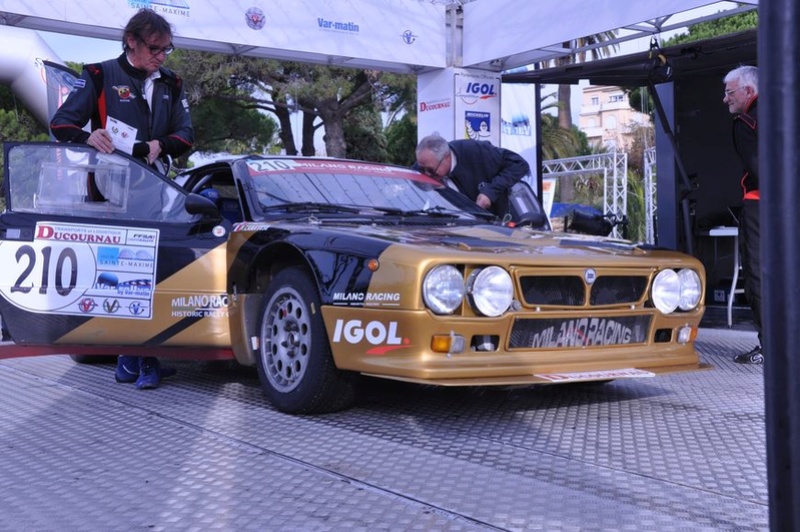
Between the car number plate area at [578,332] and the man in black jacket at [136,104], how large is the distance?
2.24 m

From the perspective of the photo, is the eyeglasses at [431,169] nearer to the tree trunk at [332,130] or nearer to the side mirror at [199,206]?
the side mirror at [199,206]

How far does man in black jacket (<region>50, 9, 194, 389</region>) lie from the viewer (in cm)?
491

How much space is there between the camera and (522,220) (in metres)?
5.34

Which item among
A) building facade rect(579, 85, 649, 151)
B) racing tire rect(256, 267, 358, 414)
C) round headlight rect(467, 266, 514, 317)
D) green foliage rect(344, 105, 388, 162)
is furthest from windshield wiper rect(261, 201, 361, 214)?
building facade rect(579, 85, 649, 151)

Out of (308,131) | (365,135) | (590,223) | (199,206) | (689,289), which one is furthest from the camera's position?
(365,135)

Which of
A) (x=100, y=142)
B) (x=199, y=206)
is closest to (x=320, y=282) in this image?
(x=199, y=206)

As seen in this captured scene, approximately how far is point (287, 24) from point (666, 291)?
→ 298 inches

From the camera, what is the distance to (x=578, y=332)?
3.86 metres

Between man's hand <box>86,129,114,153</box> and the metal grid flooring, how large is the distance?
1.33 meters

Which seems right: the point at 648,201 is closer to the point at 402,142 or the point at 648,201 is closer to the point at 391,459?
the point at 391,459

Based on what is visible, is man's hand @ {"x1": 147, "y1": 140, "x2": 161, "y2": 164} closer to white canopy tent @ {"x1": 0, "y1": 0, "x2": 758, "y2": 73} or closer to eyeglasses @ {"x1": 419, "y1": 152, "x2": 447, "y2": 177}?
eyeglasses @ {"x1": 419, "y1": 152, "x2": 447, "y2": 177}

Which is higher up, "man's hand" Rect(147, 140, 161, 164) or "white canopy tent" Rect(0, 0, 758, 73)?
"white canopy tent" Rect(0, 0, 758, 73)

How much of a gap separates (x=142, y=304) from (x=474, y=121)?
25.7 ft

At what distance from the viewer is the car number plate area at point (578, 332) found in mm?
3707
